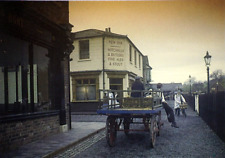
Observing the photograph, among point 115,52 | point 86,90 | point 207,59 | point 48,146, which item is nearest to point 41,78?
point 48,146

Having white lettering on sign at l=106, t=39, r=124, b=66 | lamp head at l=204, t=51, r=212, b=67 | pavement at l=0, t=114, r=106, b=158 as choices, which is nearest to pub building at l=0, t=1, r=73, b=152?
pavement at l=0, t=114, r=106, b=158

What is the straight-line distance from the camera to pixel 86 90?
63.5 ft

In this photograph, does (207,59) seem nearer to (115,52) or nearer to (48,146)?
(115,52)

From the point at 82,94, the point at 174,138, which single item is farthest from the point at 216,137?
the point at 82,94

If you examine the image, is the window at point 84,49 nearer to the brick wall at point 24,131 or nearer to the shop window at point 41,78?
the shop window at point 41,78

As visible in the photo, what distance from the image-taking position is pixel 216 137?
734 cm

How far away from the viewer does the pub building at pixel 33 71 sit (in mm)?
5996

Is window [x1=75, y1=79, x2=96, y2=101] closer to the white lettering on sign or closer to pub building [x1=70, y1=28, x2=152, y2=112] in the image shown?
pub building [x1=70, y1=28, x2=152, y2=112]

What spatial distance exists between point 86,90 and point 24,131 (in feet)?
42.8

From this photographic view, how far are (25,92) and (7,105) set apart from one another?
871 mm

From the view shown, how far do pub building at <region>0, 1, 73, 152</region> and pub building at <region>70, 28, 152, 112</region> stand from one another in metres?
10.2

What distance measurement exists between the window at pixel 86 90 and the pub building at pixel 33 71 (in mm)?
10273

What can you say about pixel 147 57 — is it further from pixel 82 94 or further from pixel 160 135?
pixel 160 135

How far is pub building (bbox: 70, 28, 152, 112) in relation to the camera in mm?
19172
